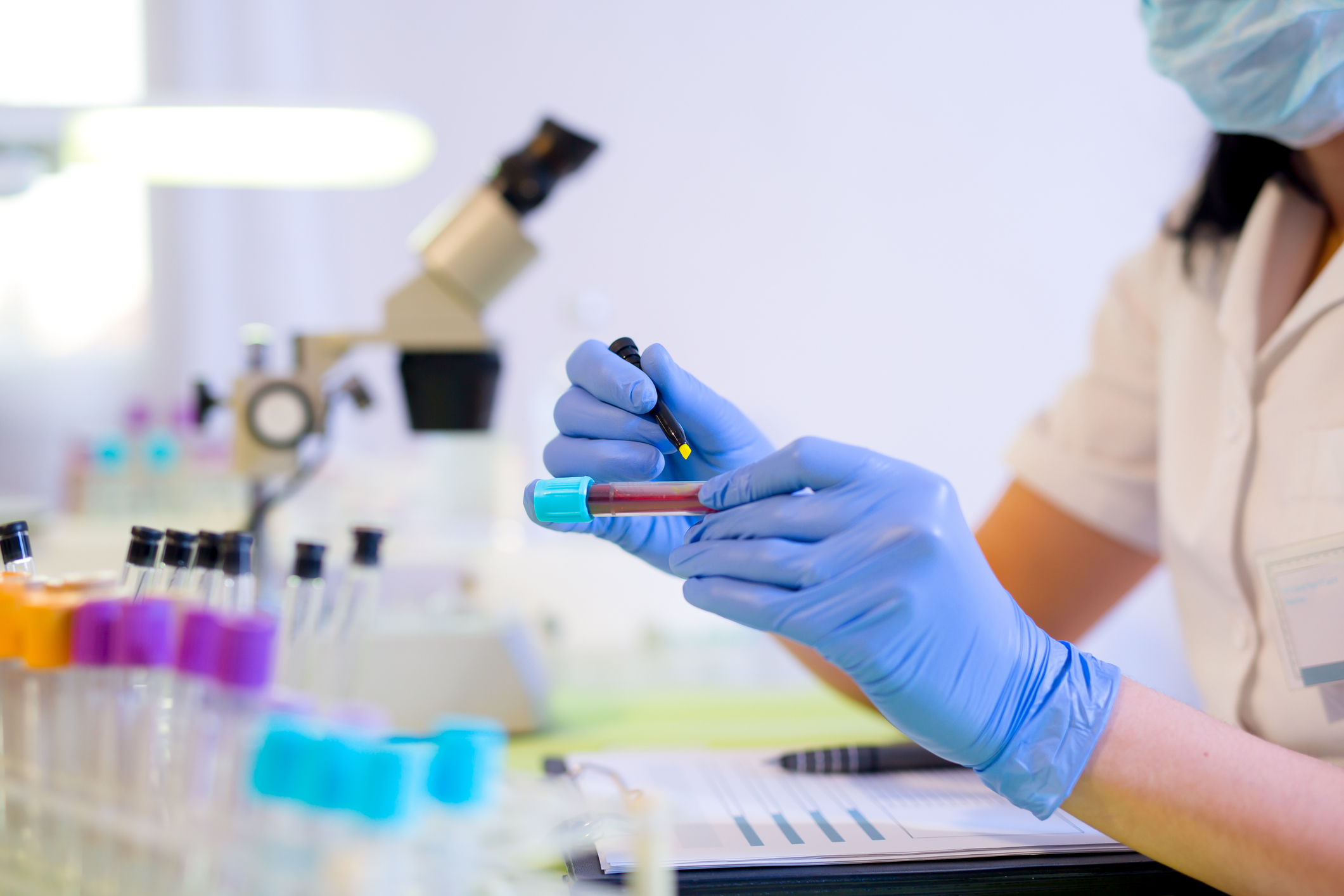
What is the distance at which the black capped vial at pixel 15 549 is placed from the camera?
1.81 feet

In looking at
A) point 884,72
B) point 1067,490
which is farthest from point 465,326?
point 884,72

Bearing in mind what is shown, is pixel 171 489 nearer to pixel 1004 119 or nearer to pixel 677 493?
pixel 677 493

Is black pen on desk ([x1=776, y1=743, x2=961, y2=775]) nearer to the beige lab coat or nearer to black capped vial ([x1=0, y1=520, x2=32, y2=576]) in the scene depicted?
the beige lab coat

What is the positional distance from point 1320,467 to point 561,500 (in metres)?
0.65

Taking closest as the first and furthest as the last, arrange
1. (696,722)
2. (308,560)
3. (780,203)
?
(308,560) < (696,722) < (780,203)

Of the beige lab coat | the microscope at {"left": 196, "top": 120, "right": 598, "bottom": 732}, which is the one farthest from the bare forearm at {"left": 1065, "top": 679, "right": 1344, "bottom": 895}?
the microscope at {"left": 196, "top": 120, "right": 598, "bottom": 732}

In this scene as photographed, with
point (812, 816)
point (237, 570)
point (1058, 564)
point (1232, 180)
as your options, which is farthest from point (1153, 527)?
point (237, 570)

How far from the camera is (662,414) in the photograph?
0.68m

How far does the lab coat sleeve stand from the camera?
3.42 ft

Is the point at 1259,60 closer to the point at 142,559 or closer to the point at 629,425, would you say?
the point at 629,425

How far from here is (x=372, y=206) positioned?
2492 mm

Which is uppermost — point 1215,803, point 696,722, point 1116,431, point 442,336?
point 442,336

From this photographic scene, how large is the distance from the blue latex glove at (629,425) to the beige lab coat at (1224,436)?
466mm

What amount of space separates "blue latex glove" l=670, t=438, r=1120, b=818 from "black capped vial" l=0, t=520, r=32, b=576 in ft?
1.31
